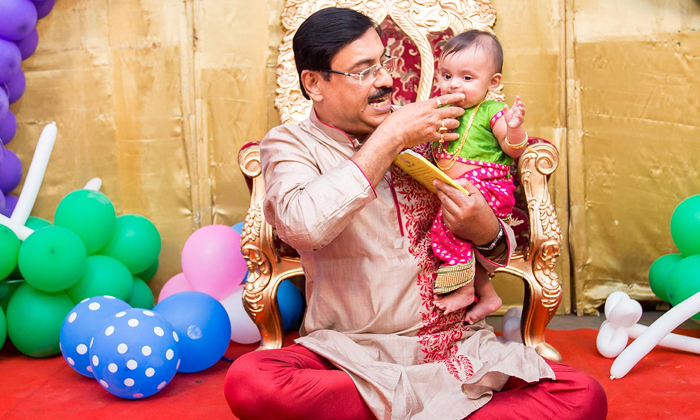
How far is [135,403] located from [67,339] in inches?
14.9

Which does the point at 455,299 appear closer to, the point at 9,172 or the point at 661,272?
the point at 661,272

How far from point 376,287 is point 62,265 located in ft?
5.06

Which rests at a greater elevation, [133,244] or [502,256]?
[502,256]

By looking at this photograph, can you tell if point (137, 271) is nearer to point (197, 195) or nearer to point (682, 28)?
point (197, 195)

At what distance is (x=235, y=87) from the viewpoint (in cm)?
387

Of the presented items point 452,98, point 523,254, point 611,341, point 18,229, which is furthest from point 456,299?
point 18,229

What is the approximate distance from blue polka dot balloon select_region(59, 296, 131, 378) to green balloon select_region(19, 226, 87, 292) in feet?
0.85

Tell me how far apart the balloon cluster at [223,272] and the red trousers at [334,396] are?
1360 mm

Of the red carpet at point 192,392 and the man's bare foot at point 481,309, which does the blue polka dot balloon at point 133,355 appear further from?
the man's bare foot at point 481,309

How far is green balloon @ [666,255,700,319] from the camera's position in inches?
122

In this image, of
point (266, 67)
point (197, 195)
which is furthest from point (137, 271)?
point (266, 67)

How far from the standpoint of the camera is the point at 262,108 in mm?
3873

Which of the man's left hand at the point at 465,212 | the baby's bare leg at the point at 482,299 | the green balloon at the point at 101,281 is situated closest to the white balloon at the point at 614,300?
the baby's bare leg at the point at 482,299

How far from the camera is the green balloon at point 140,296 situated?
3.59 meters
